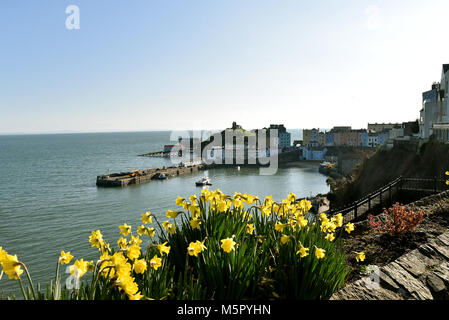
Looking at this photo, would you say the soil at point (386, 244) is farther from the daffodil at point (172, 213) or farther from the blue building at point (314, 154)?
the blue building at point (314, 154)

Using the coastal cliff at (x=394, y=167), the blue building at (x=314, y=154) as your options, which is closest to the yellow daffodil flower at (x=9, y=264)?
the coastal cliff at (x=394, y=167)

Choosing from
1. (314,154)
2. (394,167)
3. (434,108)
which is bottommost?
(314,154)

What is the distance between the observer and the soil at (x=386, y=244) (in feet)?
14.9

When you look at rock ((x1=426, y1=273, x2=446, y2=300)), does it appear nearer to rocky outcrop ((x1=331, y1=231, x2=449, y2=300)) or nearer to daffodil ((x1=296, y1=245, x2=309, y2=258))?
rocky outcrop ((x1=331, y1=231, x2=449, y2=300))

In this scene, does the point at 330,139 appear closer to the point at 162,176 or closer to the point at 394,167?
the point at 162,176

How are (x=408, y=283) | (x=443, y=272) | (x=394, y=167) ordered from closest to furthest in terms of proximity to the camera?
(x=408, y=283)
(x=443, y=272)
(x=394, y=167)

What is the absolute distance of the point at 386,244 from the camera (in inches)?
202

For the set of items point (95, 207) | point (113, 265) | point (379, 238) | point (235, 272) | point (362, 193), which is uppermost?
point (113, 265)

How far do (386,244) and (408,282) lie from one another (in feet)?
6.26

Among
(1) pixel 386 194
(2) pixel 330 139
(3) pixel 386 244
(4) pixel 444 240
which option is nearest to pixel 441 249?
(4) pixel 444 240
